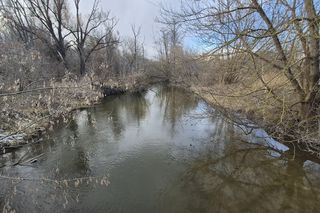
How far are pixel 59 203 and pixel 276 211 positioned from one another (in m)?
4.04

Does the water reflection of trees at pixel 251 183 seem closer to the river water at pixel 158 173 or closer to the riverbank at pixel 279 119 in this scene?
the river water at pixel 158 173

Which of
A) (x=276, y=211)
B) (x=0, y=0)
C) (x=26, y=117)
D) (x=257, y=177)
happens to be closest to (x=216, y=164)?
(x=257, y=177)

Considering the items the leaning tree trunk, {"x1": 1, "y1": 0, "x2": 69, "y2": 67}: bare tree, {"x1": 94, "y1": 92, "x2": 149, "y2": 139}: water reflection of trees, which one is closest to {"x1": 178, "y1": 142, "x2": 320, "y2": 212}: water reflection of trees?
the leaning tree trunk

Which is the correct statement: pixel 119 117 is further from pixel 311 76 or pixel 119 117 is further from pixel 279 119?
pixel 311 76

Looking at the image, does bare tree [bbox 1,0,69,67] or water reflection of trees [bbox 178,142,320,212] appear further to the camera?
bare tree [bbox 1,0,69,67]

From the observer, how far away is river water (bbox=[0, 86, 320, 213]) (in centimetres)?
423

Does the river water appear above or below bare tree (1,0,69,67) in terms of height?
below

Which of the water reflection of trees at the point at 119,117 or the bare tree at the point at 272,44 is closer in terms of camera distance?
the bare tree at the point at 272,44

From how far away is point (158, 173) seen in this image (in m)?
5.41

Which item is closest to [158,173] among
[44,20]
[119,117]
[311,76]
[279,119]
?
[279,119]

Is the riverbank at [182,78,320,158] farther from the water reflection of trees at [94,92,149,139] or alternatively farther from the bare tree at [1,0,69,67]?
the bare tree at [1,0,69,67]

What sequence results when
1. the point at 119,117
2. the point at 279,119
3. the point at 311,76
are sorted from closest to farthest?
1. the point at 311,76
2. the point at 279,119
3. the point at 119,117

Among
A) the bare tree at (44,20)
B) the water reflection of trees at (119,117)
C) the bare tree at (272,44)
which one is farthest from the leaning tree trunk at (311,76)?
the bare tree at (44,20)

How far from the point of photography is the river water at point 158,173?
4.23 meters
